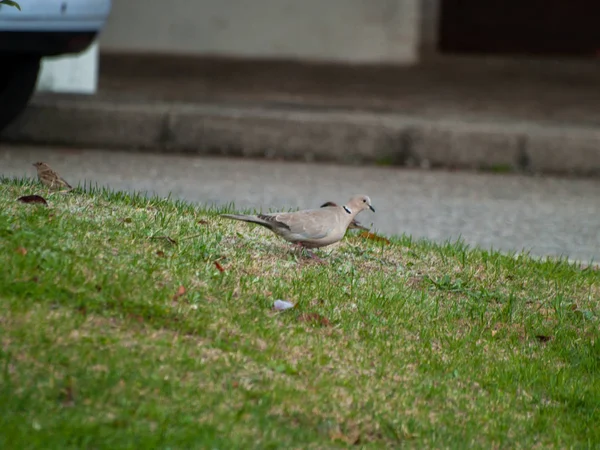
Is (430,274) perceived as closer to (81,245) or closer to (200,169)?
(81,245)

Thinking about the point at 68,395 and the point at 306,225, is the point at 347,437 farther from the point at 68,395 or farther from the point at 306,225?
the point at 306,225

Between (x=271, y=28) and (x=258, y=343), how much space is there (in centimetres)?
1152

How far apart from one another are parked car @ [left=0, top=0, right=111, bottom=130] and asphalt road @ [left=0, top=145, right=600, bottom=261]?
0.55 metres

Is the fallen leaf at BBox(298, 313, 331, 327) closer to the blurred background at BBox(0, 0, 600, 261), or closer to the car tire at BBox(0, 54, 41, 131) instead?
the blurred background at BBox(0, 0, 600, 261)

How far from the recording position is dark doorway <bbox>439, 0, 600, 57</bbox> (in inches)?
612

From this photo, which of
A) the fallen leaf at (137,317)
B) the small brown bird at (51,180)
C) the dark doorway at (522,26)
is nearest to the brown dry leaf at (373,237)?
the small brown bird at (51,180)

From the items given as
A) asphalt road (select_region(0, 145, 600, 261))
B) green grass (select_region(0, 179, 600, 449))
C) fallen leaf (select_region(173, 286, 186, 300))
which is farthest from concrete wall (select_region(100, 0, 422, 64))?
fallen leaf (select_region(173, 286, 186, 300))

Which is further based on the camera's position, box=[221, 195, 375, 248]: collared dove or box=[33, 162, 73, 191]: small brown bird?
box=[33, 162, 73, 191]: small brown bird

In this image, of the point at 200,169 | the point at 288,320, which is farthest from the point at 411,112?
the point at 288,320

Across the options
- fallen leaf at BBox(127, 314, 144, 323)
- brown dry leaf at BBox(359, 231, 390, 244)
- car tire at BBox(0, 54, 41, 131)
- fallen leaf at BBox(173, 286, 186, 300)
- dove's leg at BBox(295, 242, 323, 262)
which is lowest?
brown dry leaf at BBox(359, 231, 390, 244)

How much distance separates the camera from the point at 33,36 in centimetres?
835

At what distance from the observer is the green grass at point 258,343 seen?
3693 mm

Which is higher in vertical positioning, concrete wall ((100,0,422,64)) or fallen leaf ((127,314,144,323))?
concrete wall ((100,0,422,64))

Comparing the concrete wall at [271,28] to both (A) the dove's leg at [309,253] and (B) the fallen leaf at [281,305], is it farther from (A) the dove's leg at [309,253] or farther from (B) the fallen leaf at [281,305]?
(B) the fallen leaf at [281,305]
